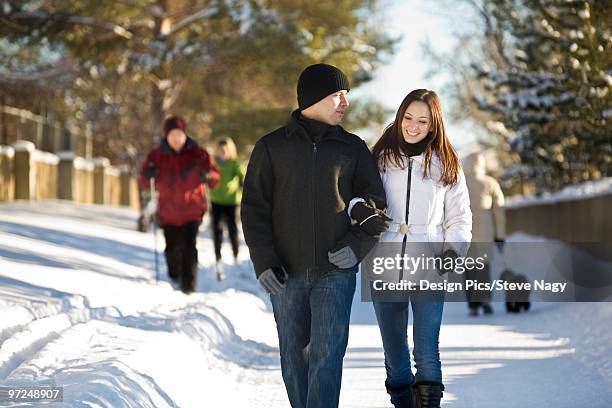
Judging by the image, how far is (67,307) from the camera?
9.71 m

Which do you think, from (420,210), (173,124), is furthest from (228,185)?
(420,210)

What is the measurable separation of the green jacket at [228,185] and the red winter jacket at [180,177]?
3759 mm

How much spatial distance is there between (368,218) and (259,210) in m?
0.51

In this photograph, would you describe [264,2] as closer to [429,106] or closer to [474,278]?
[474,278]

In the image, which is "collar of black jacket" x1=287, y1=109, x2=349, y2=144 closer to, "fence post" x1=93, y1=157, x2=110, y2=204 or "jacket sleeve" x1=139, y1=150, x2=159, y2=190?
"jacket sleeve" x1=139, y1=150, x2=159, y2=190

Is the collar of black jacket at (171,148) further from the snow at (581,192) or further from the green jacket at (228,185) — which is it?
the snow at (581,192)

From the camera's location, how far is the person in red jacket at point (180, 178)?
39.2 feet

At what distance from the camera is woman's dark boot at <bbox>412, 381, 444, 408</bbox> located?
5.85m

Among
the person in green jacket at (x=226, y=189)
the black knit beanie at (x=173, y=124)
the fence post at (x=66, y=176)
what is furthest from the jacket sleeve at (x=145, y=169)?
the fence post at (x=66, y=176)

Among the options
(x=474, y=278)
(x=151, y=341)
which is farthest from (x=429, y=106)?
(x=474, y=278)

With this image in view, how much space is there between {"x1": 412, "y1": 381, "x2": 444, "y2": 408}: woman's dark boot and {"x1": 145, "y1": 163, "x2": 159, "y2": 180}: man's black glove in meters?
6.47

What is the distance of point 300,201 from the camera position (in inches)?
210

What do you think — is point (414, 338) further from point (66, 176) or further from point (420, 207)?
point (66, 176)

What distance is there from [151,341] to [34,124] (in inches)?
669
